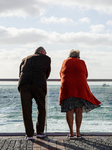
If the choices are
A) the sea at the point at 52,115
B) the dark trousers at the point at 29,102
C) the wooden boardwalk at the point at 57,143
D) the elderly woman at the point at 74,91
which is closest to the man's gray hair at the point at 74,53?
the elderly woman at the point at 74,91

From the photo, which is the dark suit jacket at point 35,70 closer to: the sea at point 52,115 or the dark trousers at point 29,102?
the dark trousers at point 29,102

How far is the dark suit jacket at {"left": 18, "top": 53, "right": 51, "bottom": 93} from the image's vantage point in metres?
5.29

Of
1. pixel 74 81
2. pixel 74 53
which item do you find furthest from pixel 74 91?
pixel 74 53

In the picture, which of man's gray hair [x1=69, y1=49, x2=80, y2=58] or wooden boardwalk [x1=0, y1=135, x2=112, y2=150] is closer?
wooden boardwalk [x1=0, y1=135, x2=112, y2=150]

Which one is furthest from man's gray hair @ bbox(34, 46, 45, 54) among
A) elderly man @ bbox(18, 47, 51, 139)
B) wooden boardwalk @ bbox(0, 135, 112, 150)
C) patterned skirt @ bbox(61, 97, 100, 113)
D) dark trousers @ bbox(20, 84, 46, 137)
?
wooden boardwalk @ bbox(0, 135, 112, 150)

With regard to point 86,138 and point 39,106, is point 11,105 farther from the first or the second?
point 86,138

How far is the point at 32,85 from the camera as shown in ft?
17.4

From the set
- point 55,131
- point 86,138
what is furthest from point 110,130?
point 55,131

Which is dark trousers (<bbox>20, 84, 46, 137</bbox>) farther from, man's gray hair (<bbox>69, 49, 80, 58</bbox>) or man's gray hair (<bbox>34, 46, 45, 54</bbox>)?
man's gray hair (<bbox>69, 49, 80, 58</bbox>)

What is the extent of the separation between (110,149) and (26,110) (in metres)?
1.71

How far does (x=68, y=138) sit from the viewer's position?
5.43 m

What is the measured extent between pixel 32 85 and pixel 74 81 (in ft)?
2.62

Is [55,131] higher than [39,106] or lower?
lower

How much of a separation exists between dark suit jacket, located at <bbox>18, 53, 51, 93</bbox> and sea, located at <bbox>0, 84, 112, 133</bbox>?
0.50 metres
